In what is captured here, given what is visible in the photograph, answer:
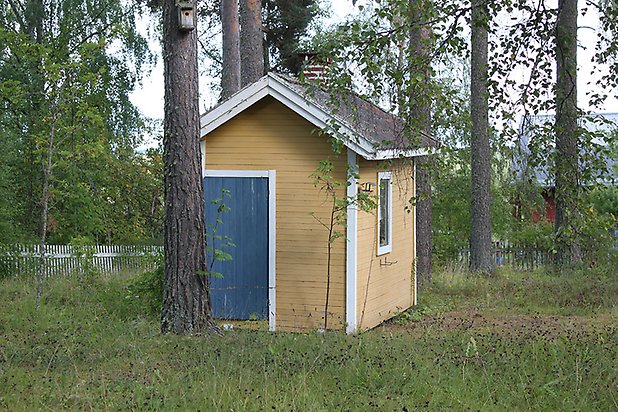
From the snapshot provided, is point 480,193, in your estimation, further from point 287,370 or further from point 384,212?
point 287,370

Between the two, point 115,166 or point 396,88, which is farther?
point 115,166

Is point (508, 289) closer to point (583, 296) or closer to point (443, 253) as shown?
point (583, 296)

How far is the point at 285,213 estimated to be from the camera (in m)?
13.0

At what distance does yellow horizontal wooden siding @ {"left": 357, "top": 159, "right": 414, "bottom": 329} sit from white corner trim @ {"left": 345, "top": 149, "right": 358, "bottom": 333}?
6.1 inches

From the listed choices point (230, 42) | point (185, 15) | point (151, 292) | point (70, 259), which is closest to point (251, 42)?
point (230, 42)

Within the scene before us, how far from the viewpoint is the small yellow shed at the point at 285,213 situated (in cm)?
1273

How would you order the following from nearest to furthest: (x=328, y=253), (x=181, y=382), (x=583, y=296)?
(x=181, y=382)
(x=328, y=253)
(x=583, y=296)

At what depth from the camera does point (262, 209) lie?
13.1m

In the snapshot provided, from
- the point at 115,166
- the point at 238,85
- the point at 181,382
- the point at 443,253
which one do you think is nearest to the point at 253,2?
the point at 238,85

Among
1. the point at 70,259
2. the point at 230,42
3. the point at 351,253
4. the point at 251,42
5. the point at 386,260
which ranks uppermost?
the point at 230,42

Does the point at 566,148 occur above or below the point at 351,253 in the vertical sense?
above

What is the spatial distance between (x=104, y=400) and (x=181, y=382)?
847 millimetres

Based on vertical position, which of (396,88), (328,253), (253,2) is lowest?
(328,253)

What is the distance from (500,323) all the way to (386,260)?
2.04 metres
